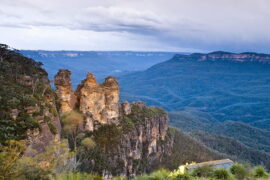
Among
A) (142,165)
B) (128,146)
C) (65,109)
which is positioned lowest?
(142,165)

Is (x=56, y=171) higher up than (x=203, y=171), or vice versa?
(x=56, y=171)

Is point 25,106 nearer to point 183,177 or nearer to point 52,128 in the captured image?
point 52,128

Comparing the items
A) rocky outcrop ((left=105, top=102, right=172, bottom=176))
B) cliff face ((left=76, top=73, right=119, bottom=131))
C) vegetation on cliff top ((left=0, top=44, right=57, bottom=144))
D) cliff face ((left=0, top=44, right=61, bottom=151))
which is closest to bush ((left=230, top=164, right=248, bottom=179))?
cliff face ((left=0, top=44, right=61, bottom=151))

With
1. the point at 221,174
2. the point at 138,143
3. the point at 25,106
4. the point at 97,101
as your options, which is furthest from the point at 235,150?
the point at 221,174

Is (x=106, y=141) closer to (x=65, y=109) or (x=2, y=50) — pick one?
(x=65, y=109)

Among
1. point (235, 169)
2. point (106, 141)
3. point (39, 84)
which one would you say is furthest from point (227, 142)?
point (235, 169)

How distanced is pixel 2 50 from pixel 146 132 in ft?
172

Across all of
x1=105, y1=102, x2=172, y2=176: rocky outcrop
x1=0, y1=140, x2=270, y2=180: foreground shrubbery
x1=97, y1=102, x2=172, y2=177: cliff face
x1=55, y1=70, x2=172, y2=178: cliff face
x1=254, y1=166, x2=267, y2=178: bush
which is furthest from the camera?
x1=105, y1=102, x2=172, y2=176: rocky outcrop

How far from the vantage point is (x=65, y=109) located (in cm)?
6347

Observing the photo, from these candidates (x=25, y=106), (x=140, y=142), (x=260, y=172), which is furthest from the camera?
(x=140, y=142)

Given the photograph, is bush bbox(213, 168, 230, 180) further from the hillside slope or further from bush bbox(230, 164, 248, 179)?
the hillside slope

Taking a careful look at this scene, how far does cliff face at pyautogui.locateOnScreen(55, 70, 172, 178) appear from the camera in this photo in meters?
63.6

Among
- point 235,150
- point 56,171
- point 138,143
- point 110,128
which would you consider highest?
point 56,171

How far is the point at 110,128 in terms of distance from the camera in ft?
238
